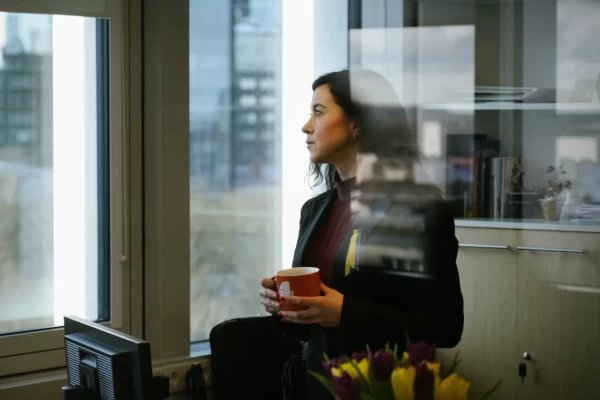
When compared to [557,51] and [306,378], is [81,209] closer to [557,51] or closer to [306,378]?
[306,378]

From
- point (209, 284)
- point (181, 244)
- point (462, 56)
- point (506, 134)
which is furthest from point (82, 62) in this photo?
point (506, 134)

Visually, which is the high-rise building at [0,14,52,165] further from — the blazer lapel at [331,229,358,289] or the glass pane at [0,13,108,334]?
the blazer lapel at [331,229,358,289]

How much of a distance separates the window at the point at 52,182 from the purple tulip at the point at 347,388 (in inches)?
73.2

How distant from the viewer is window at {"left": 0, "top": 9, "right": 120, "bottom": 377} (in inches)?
102

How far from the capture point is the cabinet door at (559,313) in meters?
2.24

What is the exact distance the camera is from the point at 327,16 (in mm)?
2760

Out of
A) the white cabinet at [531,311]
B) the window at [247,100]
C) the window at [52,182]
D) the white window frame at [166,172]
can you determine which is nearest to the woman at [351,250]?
the white cabinet at [531,311]

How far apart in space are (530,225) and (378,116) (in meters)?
0.61

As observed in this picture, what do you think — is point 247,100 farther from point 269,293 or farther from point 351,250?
point 269,293

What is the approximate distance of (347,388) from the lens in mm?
1087

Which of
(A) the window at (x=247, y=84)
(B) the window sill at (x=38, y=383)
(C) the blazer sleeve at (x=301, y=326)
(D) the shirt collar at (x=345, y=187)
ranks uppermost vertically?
(A) the window at (x=247, y=84)

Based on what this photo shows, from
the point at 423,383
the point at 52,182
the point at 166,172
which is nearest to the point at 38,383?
the point at 52,182

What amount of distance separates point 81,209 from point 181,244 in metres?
0.41

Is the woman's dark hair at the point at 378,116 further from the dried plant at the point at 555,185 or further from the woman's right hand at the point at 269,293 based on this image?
the woman's right hand at the point at 269,293
